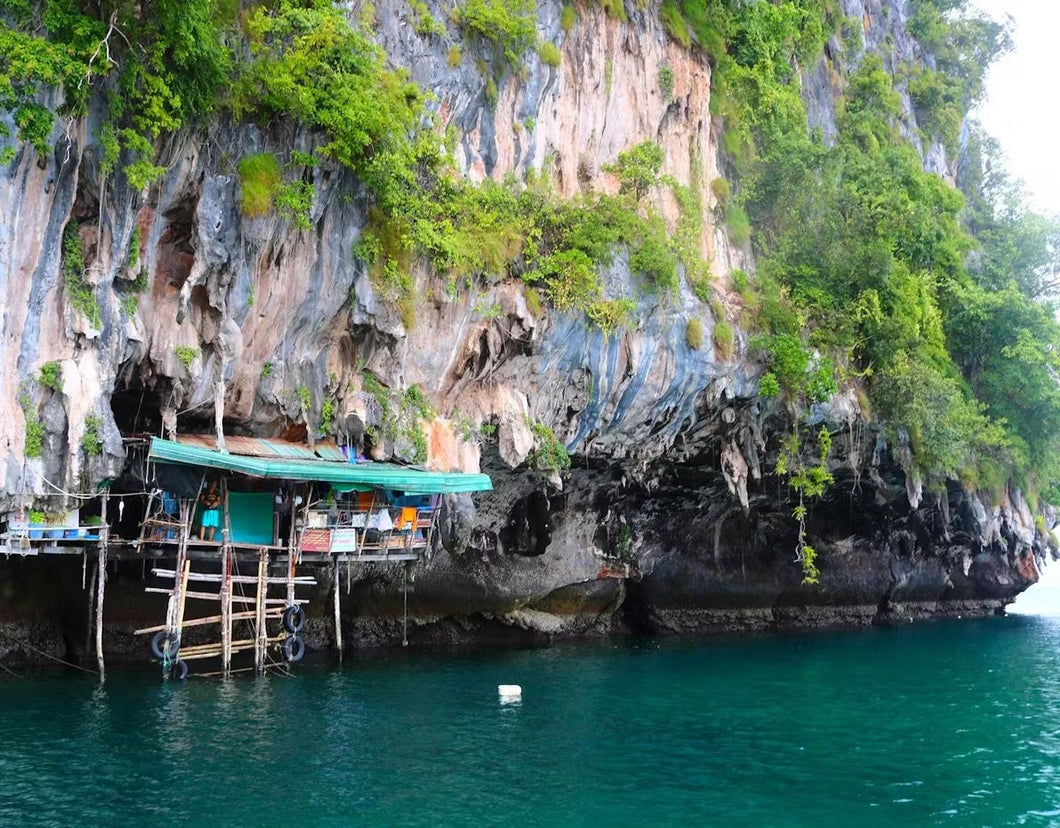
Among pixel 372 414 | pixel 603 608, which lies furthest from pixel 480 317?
pixel 603 608

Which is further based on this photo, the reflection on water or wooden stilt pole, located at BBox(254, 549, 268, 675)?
the reflection on water

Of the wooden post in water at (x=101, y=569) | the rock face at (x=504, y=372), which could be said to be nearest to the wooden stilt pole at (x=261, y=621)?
the rock face at (x=504, y=372)

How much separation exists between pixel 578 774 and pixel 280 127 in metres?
12.9

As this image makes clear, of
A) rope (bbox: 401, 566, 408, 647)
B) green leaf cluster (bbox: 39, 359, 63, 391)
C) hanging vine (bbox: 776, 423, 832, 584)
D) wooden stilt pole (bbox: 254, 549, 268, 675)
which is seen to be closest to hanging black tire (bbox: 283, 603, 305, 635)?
wooden stilt pole (bbox: 254, 549, 268, 675)

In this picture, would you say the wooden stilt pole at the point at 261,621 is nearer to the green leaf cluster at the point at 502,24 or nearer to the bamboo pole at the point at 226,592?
the bamboo pole at the point at 226,592

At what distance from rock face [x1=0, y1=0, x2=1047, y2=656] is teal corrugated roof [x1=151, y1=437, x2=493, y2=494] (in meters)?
1.06

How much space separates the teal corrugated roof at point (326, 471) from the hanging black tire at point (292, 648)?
3.78 meters

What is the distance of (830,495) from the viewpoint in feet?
118

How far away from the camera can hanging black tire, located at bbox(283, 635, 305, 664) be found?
2317 centimetres

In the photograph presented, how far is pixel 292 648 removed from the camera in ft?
76.9

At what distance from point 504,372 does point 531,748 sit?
10.5 metres

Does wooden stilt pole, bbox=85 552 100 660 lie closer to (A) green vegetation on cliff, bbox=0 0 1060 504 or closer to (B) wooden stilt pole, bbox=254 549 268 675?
(B) wooden stilt pole, bbox=254 549 268 675

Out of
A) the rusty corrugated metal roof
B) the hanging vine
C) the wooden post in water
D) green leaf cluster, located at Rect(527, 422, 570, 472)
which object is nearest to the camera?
the wooden post in water

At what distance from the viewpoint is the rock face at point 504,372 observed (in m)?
18.2
